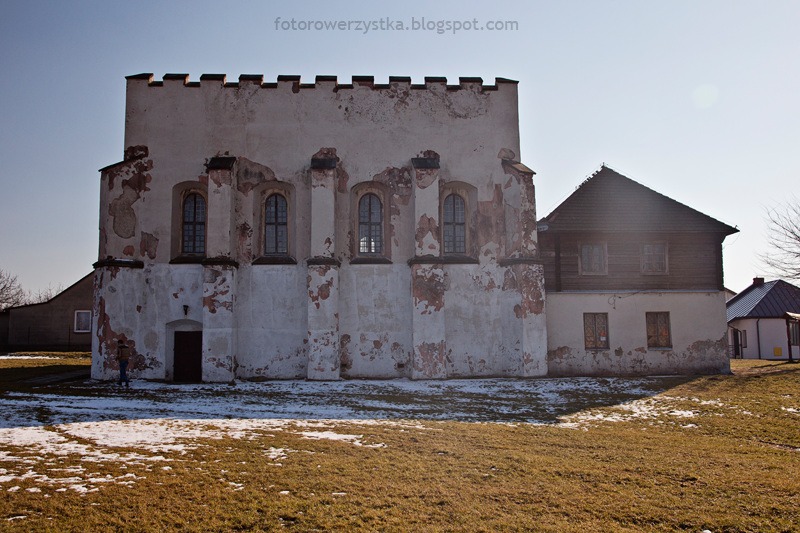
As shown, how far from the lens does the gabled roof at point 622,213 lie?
61.4 ft

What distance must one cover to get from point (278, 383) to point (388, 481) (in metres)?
10.6

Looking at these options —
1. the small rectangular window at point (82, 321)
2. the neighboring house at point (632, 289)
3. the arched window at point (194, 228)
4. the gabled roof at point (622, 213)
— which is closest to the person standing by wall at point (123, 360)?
the arched window at point (194, 228)

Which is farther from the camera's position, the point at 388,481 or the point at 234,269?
the point at 234,269

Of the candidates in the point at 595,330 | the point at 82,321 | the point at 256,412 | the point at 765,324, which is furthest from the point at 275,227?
the point at 765,324

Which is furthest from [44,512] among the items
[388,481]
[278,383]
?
[278,383]

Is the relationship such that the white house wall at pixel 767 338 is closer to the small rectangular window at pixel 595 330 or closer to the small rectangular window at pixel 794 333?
the small rectangular window at pixel 794 333

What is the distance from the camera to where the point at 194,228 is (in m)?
17.4

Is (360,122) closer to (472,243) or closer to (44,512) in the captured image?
(472,243)

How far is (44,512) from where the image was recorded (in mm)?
4594

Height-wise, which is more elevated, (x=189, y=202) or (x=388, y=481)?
(x=189, y=202)

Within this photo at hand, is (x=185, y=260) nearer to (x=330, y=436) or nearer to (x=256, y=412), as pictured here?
(x=256, y=412)

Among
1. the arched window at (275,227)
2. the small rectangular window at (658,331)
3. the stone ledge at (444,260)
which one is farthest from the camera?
the small rectangular window at (658,331)

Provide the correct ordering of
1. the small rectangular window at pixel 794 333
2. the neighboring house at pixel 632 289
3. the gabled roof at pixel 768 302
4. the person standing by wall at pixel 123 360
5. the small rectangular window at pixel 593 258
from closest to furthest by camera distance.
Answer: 1. the person standing by wall at pixel 123 360
2. the neighboring house at pixel 632 289
3. the small rectangular window at pixel 593 258
4. the small rectangular window at pixel 794 333
5. the gabled roof at pixel 768 302

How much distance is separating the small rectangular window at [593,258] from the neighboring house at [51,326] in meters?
29.8
